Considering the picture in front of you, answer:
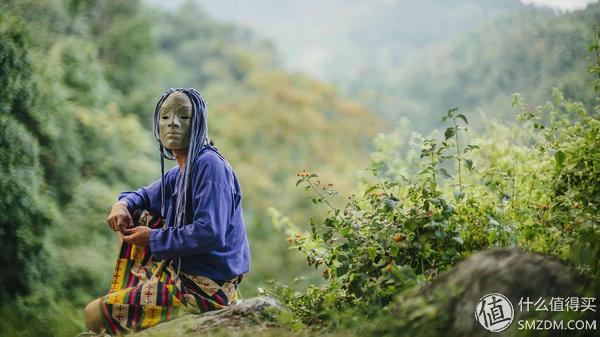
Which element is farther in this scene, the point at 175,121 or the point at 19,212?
the point at 19,212

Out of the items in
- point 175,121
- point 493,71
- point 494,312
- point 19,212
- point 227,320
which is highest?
point 493,71

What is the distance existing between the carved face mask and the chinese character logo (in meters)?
1.64

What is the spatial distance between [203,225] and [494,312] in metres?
1.28

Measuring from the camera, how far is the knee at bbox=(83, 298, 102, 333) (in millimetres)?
2811

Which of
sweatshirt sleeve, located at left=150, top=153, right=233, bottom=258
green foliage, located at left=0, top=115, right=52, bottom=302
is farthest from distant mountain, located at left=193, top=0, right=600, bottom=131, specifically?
green foliage, located at left=0, top=115, right=52, bottom=302

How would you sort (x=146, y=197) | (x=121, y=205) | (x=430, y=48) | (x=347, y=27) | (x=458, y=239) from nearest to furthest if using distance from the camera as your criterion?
(x=458, y=239), (x=121, y=205), (x=146, y=197), (x=430, y=48), (x=347, y=27)

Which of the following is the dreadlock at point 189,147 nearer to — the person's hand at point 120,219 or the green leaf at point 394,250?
the person's hand at point 120,219

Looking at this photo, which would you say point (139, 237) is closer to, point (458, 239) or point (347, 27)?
point (458, 239)

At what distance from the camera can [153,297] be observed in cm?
279

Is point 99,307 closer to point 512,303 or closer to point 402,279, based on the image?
point 402,279

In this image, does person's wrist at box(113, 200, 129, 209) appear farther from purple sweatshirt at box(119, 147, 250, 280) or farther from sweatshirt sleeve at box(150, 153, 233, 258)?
sweatshirt sleeve at box(150, 153, 233, 258)

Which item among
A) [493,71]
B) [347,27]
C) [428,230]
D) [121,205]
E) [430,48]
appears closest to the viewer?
[428,230]

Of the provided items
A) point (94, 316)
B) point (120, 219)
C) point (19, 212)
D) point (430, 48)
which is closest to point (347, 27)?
point (430, 48)

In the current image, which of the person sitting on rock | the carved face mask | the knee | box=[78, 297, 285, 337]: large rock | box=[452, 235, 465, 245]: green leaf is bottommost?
box=[78, 297, 285, 337]: large rock
